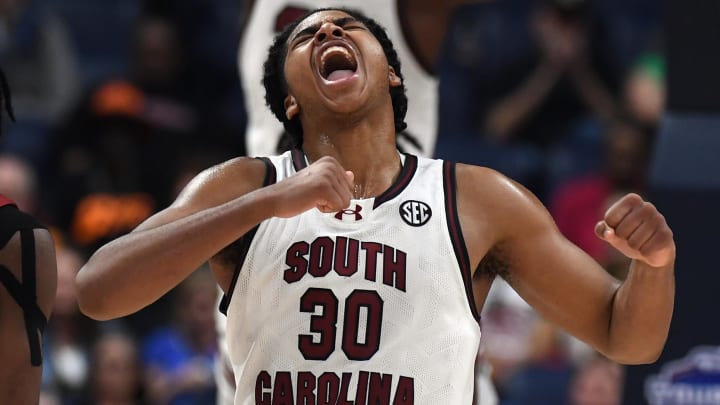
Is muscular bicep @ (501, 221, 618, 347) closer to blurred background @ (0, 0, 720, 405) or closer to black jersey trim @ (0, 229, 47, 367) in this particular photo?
black jersey trim @ (0, 229, 47, 367)

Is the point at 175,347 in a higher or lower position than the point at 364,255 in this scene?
lower

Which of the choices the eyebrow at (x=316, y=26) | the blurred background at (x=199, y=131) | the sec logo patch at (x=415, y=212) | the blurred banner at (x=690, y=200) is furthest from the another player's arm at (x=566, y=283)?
the blurred background at (x=199, y=131)

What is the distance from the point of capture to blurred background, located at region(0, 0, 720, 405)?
741cm

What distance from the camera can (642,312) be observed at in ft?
11.2

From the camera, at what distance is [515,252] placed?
3584mm

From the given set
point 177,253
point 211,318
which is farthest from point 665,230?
point 211,318

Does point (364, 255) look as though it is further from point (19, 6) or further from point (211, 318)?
point (19, 6)

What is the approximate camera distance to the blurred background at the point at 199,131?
7.41m

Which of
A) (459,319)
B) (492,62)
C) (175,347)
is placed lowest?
(175,347)

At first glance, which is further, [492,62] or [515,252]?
[492,62]

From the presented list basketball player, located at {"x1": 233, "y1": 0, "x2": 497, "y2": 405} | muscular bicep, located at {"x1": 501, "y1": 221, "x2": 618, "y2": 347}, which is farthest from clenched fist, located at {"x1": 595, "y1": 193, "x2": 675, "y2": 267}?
basketball player, located at {"x1": 233, "y1": 0, "x2": 497, "y2": 405}

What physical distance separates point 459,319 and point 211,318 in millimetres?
4166

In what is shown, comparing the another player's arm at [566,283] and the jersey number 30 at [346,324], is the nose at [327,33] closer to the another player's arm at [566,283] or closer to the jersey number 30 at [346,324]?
the another player's arm at [566,283]

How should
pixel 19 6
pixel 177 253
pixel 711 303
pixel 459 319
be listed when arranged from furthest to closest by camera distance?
pixel 19 6 < pixel 711 303 < pixel 459 319 < pixel 177 253
